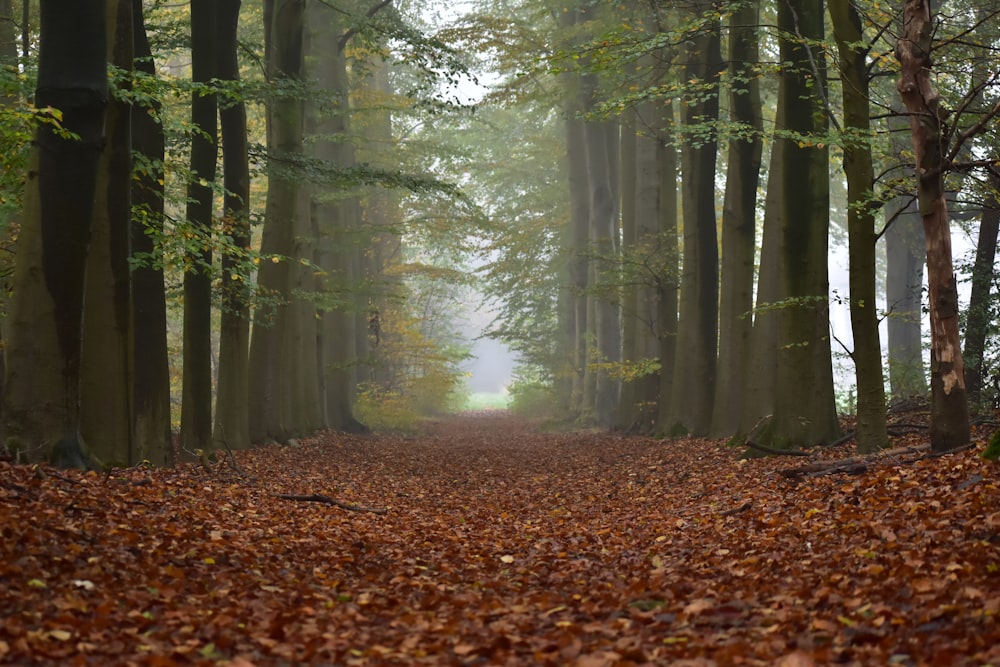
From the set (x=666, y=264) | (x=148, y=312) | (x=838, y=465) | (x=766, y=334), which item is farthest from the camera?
(x=666, y=264)

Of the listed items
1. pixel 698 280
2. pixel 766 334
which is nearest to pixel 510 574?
pixel 766 334

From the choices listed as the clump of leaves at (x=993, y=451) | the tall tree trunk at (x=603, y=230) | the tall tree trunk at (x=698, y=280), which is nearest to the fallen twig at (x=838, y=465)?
the clump of leaves at (x=993, y=451)

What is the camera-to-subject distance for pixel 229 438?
1541cm

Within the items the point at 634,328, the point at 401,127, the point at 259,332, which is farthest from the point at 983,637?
the point at 401,127

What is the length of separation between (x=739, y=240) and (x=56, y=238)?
35.7 ft

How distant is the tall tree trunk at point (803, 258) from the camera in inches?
474

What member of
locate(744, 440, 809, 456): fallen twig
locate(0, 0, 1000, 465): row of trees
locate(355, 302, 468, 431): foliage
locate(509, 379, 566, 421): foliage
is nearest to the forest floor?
locate(744, 440, 809, 456): fallen twig

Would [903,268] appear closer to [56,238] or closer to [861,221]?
[861,221]

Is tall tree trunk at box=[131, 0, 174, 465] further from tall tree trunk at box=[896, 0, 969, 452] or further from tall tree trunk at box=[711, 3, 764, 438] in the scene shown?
tall tree trunk at box=[711, 3, 764, 438]

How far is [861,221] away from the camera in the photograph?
10.3 metres

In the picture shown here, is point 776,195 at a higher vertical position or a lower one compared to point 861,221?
higher

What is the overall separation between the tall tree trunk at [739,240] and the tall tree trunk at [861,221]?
163 inches

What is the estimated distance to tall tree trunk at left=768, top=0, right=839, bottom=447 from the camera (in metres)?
12.0

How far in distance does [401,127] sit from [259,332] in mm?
18452
